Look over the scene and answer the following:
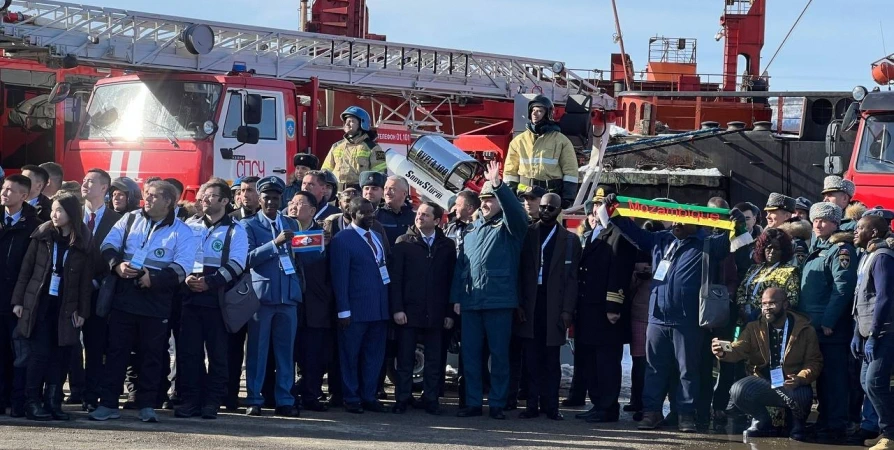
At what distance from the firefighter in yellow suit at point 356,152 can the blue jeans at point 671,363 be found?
14.4 ft

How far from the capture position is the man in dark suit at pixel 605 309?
977 centimetres

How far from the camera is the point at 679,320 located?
9.30 meters

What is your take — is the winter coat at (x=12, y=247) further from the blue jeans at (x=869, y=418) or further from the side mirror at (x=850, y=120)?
the side mirror at (x=850, y=120)

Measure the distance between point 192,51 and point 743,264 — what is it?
730 centimetres

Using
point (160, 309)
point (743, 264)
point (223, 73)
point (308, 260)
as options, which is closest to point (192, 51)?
point (223, 73)

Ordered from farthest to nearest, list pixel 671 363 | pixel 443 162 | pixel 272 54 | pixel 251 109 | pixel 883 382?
pixel 272 54 → pixel 251 109 → pixel 443 162 → pixel 671 363 → pixel 883 382

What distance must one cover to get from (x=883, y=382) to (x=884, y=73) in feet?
26.5

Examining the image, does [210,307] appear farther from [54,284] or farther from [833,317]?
[833,317]

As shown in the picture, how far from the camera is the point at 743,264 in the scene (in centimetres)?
957

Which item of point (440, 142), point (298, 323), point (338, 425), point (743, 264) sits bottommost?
point (338, 425)

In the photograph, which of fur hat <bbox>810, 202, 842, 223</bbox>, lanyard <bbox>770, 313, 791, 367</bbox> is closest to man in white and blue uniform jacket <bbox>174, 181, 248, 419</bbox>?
lanyard <bbox>770, 313, 791, 367</bbox>

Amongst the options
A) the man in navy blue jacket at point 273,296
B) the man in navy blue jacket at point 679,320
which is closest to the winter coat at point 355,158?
the man in navy blue jacket at point 273,296

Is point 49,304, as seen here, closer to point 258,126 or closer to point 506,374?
point 506,374

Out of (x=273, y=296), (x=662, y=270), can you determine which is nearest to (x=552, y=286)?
(x=662, y=270)
